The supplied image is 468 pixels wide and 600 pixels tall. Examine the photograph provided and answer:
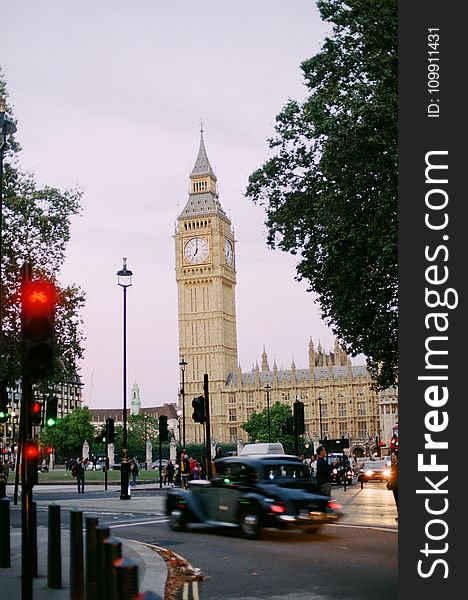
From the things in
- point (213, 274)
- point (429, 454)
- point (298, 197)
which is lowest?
point (429, 454)

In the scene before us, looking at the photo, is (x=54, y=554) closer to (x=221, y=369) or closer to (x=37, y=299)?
(x=37, y=299)

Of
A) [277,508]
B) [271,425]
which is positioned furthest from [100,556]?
[271,425]

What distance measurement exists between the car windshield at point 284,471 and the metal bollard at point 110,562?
393 inches

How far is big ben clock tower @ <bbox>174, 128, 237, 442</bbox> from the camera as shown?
533 ft

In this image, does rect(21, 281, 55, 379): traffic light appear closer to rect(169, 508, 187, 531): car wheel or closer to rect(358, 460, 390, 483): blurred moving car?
rect(169, 508, 187, 531): car wheel

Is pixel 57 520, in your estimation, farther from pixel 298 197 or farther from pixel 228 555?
pixel 298 197

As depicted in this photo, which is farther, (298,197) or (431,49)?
(298,197)

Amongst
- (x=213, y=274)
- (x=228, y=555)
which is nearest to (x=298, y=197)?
(x=228, y=555)

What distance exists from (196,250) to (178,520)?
14709 cm

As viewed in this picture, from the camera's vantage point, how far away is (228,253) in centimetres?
16962

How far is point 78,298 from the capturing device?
3569 cm

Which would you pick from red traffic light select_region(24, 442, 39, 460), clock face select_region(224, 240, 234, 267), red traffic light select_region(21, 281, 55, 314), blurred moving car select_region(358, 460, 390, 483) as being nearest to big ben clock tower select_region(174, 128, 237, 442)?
clock face select_region(224, 240, 234, 267)

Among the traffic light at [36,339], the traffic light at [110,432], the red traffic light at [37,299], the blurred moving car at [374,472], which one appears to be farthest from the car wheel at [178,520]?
the blurred moving car at [374,472]

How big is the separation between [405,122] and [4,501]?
7356mm
